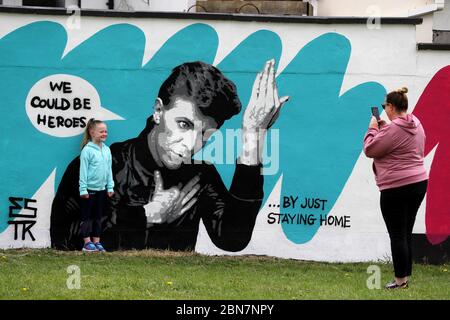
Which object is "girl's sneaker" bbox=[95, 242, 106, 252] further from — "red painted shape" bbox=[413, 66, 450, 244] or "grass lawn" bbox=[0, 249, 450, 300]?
"red painted shape" bbox=[413, 66, 450, 244]

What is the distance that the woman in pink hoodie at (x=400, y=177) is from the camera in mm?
7395

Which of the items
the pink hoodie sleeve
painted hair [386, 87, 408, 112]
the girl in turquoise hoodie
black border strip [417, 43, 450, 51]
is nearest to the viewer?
the pink hoodie sleeve

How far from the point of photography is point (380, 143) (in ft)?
24.3

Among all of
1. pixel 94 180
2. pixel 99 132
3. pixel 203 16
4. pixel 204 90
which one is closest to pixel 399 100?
pixel 204 90

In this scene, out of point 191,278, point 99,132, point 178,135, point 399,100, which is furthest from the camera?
point 178,135

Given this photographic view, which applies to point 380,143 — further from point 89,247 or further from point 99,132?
point 89,247

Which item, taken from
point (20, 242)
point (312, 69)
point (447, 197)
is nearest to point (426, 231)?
point (447, 197)

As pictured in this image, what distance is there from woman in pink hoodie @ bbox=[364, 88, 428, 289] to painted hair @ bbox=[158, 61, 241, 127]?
273 cm

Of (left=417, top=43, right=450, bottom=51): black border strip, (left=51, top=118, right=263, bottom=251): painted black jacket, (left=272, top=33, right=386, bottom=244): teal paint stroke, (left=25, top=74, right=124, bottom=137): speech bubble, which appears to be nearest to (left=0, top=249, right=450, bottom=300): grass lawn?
(left=51, top=118, right=263, bottom=251): painted black jacket

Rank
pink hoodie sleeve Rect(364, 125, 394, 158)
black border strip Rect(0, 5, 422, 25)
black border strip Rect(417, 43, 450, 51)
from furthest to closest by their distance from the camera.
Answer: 1. black border strip Rect(417, 43, 450, 51)
2. black border strip Rect(0, 5, 422, 25)
3. pink hoodie sleeve Rect(364, 125, 394, 158)

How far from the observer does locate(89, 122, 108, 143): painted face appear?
9586 mm

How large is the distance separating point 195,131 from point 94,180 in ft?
4.44
